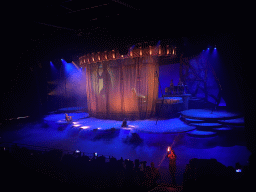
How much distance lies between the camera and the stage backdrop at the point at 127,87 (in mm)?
10469

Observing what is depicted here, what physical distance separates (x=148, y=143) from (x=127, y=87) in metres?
4.49

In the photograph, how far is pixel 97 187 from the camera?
318 cm

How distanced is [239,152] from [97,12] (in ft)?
25.4

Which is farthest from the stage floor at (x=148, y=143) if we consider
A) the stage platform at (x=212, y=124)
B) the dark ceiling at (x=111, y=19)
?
the dark ceiling at (x=111, y=19)

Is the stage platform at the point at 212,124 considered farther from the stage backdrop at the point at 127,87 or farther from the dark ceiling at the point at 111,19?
the dark ceiling at the point at 111,19

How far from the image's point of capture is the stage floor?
5967 mm

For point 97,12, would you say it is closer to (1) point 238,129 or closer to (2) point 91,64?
(2) point 91,64

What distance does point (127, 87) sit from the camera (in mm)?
10766

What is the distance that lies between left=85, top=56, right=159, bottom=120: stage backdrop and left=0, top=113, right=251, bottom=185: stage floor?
233 centimetres

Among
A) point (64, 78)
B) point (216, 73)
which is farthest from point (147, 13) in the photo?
point (64, 78)

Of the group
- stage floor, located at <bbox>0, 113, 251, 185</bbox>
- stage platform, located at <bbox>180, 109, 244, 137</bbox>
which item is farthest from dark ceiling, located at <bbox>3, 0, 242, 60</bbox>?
stage floor, located at <bbox>0, 113, 251, 185</bbox>

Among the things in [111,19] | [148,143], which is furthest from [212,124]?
[111,19]

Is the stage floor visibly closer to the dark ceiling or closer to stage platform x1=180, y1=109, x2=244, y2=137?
stage platform x1=180, y1=109, x2=244, y2=137

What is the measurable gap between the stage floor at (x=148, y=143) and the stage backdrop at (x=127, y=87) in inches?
91.8
